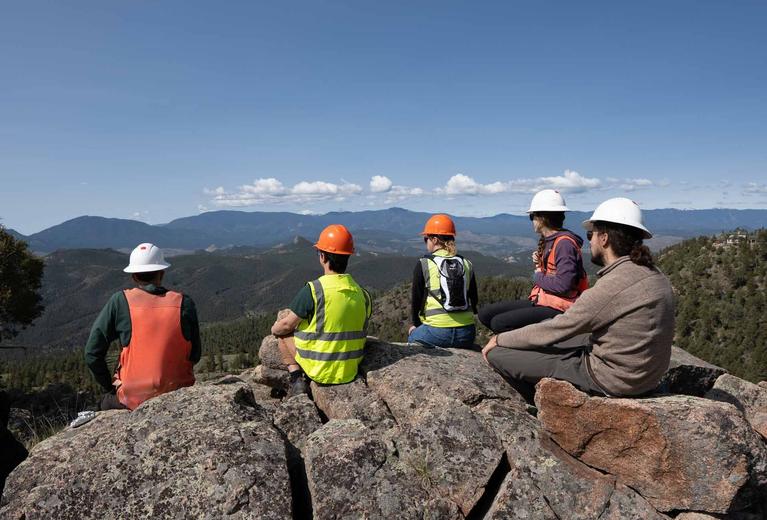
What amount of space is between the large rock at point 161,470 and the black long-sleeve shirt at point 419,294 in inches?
194

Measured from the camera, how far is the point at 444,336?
10.6 metres

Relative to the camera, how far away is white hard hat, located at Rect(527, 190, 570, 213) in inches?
359

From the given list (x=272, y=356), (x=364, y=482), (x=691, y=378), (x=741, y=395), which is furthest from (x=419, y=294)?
(x=741, y=395)

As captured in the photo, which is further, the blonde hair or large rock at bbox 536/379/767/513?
Result: the blonde hair

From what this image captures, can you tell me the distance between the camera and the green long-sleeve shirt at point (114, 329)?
7.62m

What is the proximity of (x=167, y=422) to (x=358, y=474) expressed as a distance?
9.70 feet


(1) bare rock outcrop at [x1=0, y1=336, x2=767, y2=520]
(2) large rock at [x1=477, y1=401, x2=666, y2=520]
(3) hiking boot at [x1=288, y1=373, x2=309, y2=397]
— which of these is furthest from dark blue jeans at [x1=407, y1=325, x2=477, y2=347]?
(2) large rock at [x1=477, y1=401, x2=666, y2=520]

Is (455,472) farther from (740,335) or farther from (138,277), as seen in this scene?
(740,335)

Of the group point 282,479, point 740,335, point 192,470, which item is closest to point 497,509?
point 282,479

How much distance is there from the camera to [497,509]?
18.6 feet

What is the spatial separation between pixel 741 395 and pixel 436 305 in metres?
6.63

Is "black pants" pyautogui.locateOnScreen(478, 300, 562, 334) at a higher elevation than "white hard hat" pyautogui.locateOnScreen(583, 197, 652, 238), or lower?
lower

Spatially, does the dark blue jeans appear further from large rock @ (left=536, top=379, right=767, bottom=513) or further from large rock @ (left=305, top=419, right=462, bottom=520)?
large rock @ (left=305, top=419, right=462, bottom=520)

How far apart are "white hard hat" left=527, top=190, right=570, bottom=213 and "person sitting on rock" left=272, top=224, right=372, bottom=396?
4.08 metres
